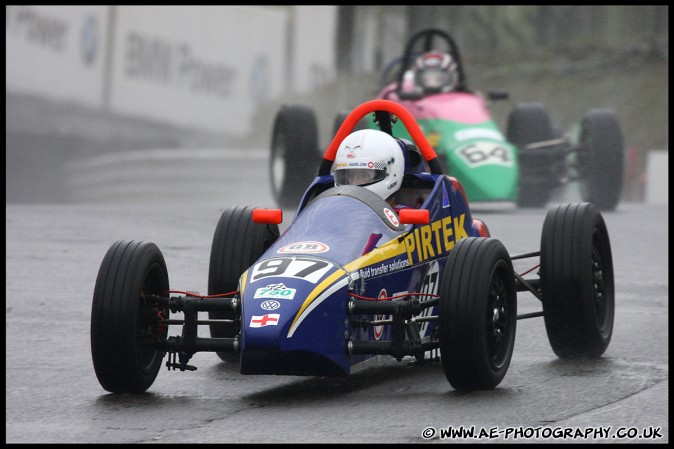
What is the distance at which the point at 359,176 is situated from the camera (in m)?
8.31

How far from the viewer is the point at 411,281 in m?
7.75

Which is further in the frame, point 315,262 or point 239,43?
point 239,43

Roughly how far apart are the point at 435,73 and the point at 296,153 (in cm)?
197

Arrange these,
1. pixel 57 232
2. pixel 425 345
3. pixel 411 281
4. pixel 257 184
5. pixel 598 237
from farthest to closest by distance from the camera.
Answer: pixel 257 184 < pixel 57 232 < pixel 598 237 < pixel 411 281 < pixel 425 345

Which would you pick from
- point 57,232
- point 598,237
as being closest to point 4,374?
point 598,237

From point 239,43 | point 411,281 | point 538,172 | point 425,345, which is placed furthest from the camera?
point 239,43

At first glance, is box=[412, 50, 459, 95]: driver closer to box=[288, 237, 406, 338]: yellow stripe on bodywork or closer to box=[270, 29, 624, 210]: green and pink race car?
box=[270, 29, 624, 210]: green and pink race car

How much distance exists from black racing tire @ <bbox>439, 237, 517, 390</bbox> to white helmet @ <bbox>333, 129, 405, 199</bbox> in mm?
1160

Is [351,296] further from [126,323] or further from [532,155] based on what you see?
[532,155]

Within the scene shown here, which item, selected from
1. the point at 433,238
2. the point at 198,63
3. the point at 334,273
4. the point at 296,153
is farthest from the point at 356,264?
the point at 198,63

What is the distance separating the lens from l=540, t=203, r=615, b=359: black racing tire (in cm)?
801

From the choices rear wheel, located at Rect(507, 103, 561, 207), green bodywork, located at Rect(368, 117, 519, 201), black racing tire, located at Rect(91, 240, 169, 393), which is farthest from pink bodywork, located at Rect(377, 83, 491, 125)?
black racing tire, located at Rect(91, 240, 169, 393)

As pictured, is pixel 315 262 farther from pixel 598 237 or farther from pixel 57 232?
pixel 57 232

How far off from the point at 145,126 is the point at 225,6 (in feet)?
11.5
